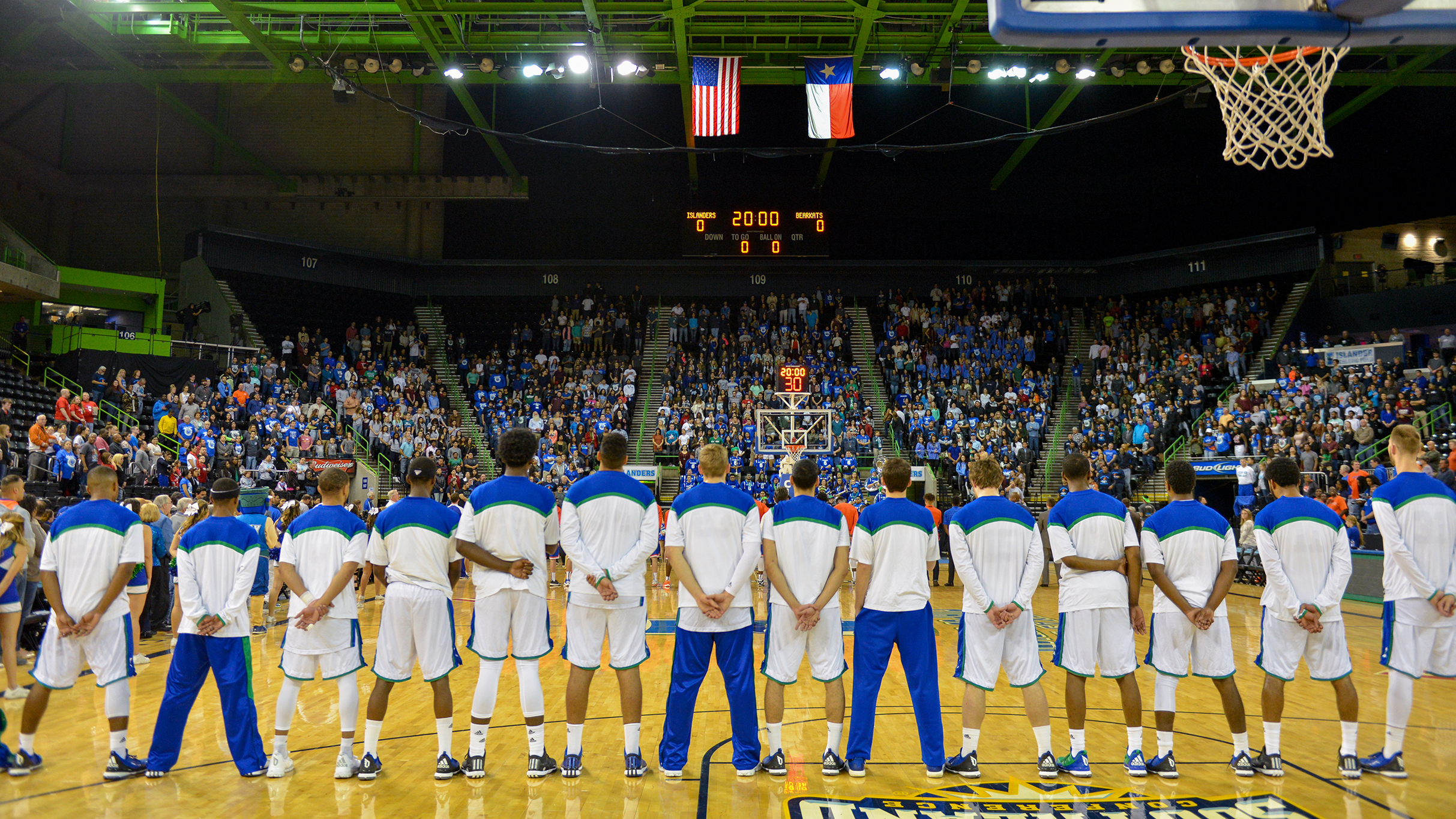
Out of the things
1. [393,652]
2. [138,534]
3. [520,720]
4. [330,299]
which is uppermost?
[330,299]

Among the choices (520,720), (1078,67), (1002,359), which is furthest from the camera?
(1002,359)

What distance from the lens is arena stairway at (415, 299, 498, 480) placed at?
25.4 metres

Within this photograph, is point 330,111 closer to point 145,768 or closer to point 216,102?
point 216,102

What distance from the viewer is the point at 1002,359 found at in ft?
89.6

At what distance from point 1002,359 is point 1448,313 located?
37.2 feet

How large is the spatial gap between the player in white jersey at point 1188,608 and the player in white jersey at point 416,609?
167 inches

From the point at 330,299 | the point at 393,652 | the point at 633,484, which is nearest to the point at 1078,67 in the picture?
the point at 633,484

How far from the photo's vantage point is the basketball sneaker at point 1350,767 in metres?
5.27

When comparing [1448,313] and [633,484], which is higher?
[1448,313]

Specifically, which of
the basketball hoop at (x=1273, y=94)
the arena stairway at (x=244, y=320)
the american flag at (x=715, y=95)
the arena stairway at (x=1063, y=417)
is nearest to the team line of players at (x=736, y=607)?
the basketball hoop at (x=1273, y=94)

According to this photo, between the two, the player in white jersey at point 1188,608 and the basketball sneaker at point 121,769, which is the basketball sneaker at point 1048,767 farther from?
→ the basketball sneaker at point 121,769

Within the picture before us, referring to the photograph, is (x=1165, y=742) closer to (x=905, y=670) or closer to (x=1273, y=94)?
(x=905, y=670)

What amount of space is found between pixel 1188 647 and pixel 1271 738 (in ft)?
2.31

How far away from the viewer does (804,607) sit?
17.3ft
